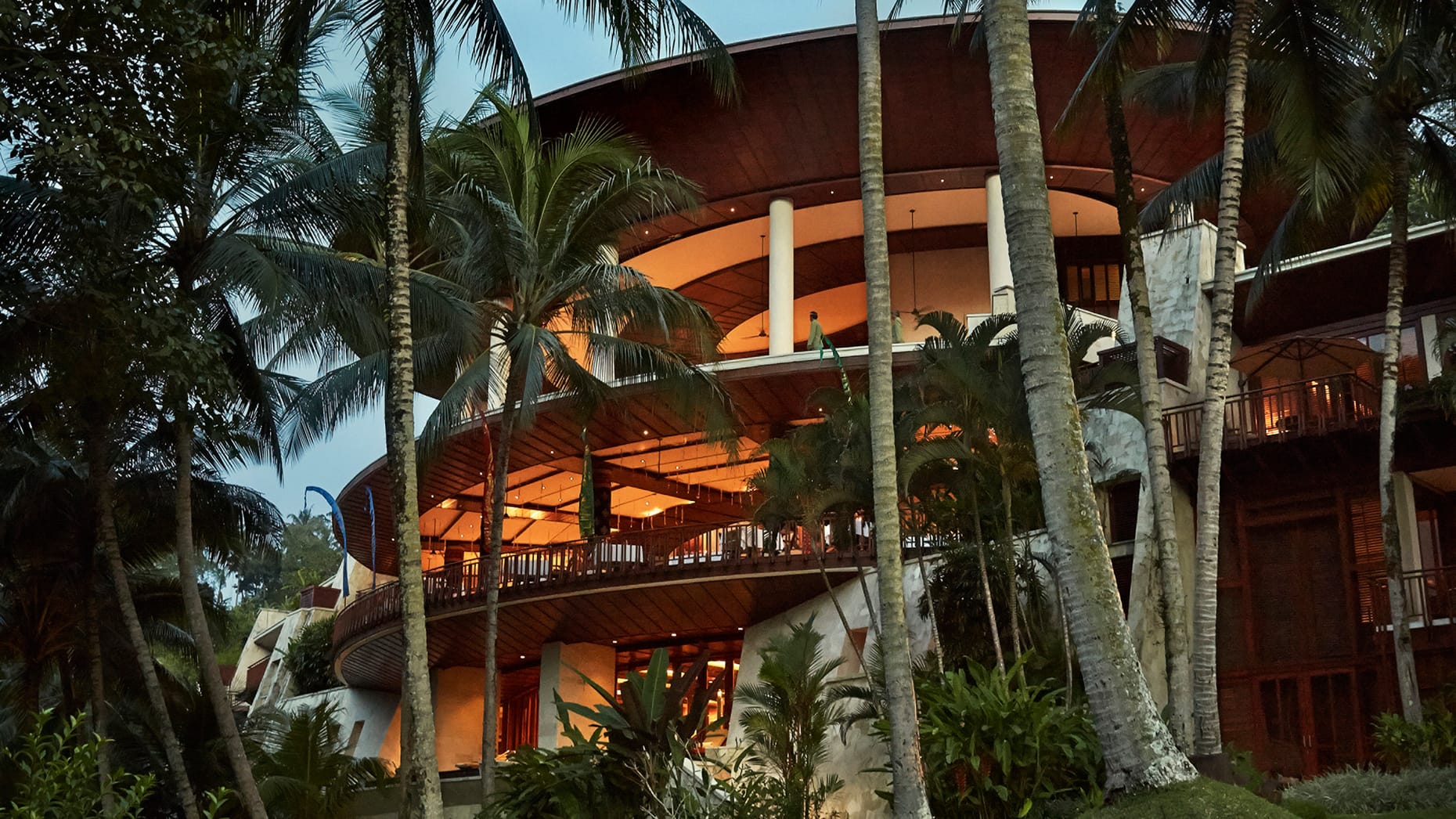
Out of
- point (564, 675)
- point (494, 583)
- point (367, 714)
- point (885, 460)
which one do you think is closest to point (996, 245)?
point (564, 675)

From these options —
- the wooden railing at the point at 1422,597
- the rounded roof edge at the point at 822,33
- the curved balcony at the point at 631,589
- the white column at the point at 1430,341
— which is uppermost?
the rounded roof edge at the point at 822,33

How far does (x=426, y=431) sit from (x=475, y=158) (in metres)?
4.18

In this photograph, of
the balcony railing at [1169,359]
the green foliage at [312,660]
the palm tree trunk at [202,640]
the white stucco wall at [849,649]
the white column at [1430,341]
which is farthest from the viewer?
the green foliage at [312,660]

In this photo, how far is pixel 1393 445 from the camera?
16.3 m

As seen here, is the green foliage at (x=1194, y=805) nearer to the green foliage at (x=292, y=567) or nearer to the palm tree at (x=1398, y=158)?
the palm tree at (x=1398, y=158)

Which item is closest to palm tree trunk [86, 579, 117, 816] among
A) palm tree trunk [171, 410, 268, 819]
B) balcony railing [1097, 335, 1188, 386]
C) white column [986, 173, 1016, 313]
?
palm tree trunk [171, 410, 268, 819]

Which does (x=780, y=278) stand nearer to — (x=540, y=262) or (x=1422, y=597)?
(x=540, y=262)

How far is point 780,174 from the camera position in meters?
27.8

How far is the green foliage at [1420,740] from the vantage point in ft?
49.3

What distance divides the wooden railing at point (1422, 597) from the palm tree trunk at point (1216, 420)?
529 cm

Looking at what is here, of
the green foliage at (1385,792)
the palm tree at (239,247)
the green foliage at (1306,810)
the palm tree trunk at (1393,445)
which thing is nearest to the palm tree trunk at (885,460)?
the green foliage at (1306,810)

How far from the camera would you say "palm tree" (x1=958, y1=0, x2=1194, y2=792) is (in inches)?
317

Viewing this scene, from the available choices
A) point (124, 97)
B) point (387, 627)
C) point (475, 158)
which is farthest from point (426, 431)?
point (124, 97)

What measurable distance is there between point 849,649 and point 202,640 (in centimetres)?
1021
